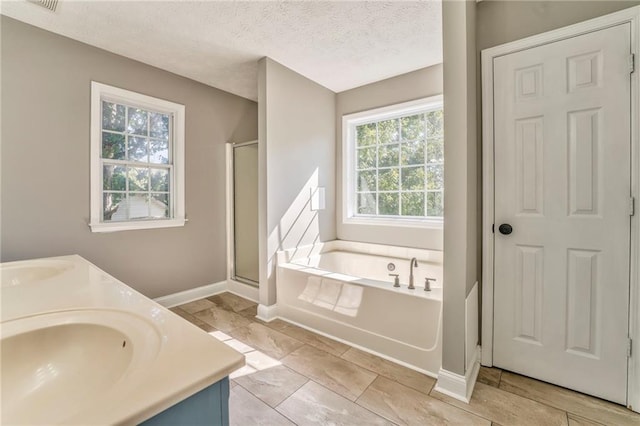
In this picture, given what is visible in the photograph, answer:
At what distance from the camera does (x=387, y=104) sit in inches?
125

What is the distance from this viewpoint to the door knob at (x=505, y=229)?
1876 mm

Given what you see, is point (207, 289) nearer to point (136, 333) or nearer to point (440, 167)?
point (136, 333)

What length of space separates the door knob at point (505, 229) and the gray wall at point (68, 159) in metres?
3.02

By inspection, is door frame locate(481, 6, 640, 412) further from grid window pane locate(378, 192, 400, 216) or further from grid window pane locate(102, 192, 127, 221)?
grid window pane locate(102, 192, 127, 221)

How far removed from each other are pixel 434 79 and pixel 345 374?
2882mm

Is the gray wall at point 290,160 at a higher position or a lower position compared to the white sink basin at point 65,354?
higher

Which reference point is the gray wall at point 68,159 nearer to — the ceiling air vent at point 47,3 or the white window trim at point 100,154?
the white window trim at point 100,154

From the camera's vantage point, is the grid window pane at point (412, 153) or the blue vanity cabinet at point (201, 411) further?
the grid window pane at point (412, 153)

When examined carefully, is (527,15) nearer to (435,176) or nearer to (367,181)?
(435,176)

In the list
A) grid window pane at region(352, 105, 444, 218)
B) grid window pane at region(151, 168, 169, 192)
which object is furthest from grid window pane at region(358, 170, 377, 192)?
grid window pane at region(151, 168, 169, 192)

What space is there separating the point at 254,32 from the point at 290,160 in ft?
3.83

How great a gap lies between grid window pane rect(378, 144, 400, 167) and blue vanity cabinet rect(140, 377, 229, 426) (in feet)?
9.95

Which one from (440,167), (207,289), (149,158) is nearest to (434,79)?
(440,167)

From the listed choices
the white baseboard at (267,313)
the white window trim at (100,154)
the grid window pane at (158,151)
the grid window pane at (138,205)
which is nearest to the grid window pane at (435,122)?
the white baseboard at (267,313)
